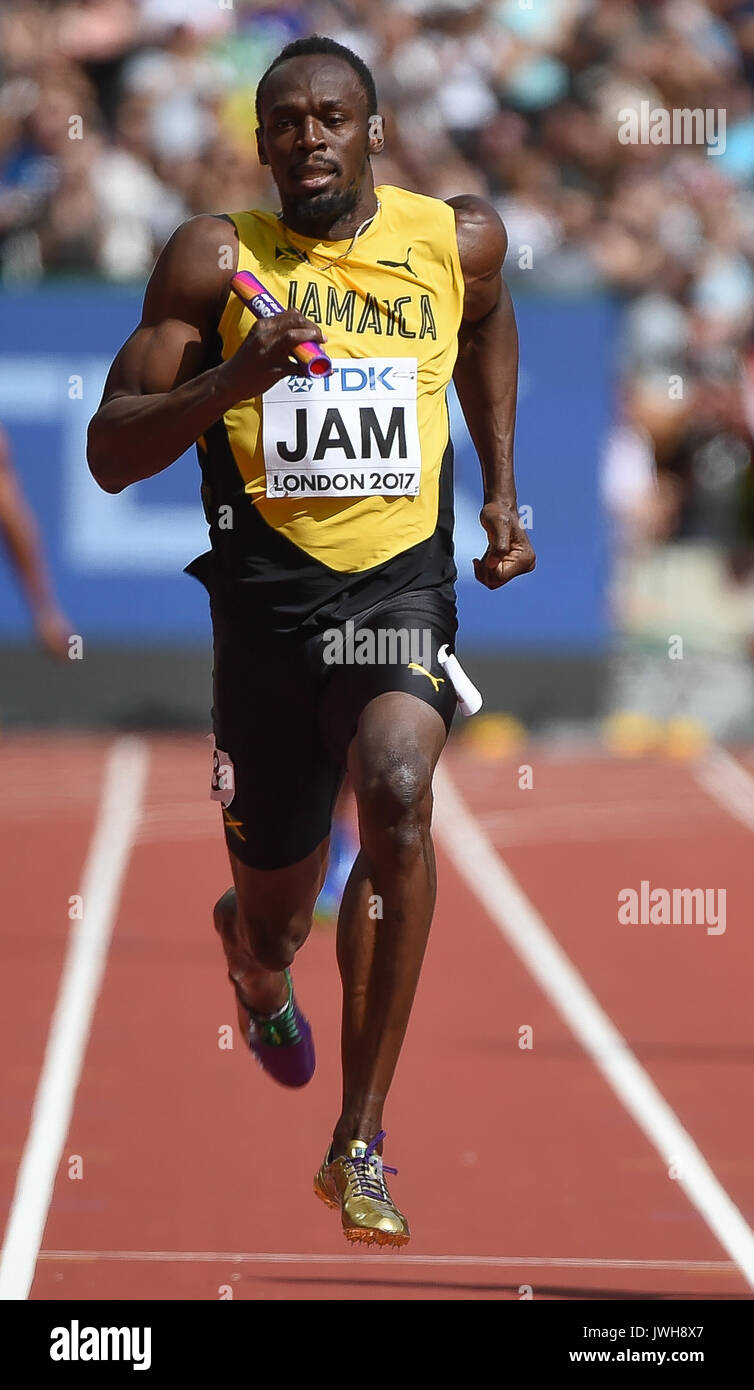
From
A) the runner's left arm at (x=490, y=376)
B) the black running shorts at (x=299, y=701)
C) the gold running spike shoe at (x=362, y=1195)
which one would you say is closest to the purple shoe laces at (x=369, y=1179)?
the gold running spike shoe at (x=362, y=1195)

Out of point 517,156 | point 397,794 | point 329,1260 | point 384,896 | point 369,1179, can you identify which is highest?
point 517,156

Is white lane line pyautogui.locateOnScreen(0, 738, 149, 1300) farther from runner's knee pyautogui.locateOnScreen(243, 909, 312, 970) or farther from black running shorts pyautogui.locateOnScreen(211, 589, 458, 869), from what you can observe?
black running shorts pyautogui.locateOnScreen(211, 589, 458, 869)

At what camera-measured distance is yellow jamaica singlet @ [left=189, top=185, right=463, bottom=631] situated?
186 inches

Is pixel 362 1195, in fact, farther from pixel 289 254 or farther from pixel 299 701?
pixel 289 254

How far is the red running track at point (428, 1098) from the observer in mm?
5258

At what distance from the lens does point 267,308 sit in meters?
4.45

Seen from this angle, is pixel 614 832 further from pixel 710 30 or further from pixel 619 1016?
pixel 710 30

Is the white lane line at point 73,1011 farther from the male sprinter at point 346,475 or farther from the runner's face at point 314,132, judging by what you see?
the runner's face at point 314,132

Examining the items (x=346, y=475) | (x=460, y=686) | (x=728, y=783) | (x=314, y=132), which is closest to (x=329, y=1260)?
(x=460, y=686)

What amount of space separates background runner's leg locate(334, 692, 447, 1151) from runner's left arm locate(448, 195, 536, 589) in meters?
0.42

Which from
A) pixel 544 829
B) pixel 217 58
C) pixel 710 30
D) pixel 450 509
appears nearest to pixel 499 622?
pixel 544 829

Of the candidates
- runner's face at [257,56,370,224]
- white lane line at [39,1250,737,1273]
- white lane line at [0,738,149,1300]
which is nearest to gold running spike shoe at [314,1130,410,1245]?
white lane line at [39,1250,737,1273]

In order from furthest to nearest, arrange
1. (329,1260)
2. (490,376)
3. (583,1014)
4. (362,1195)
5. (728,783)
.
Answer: (728,783) < (583,1014) < (329,1260) < (490,376) < (362,1195)

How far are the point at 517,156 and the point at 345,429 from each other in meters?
11.0
